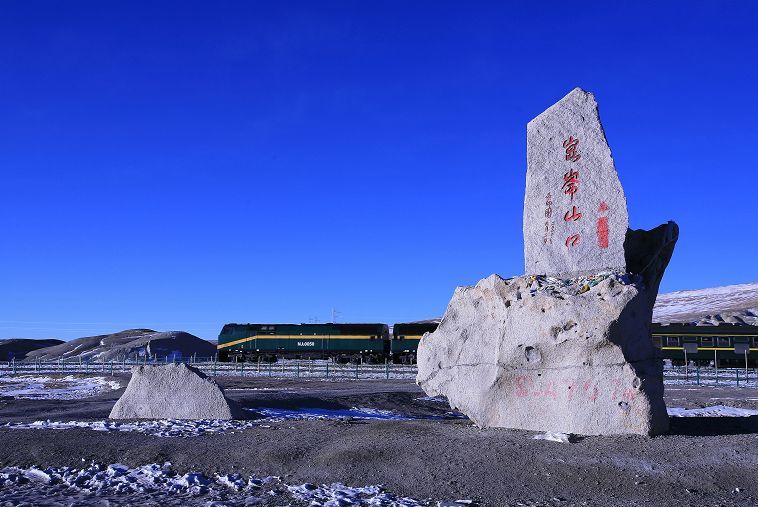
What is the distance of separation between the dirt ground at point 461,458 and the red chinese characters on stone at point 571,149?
471 centimetres

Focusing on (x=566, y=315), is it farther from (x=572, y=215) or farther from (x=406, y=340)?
(x=406, y=340)

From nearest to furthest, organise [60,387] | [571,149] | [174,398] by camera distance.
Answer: [571,149]
[174,398]
[60,387]

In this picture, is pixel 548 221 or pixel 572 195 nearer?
pixel 572 195

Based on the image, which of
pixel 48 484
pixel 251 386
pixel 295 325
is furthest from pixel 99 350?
pixel 48 484

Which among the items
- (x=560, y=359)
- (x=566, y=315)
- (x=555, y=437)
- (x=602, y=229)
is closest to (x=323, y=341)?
(x=602, y=229)

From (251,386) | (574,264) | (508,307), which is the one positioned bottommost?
(251,386)

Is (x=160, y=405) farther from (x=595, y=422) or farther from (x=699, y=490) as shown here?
(x=699, y=490)

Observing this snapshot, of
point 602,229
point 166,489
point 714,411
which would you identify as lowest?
point 714,411

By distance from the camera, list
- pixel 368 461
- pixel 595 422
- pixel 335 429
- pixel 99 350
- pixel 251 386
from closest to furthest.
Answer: pixel 368 461, pixel 595 422, pixel 335 429, pixel 251 386, pixel 99 350

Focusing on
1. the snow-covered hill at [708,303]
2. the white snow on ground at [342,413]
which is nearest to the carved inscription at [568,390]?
the white snow on ground at [342,413]

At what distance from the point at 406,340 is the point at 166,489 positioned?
41830 millimetres

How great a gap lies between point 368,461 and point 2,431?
18.7ft

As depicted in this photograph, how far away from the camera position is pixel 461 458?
8.42 m

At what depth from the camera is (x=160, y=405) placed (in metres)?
12.4
